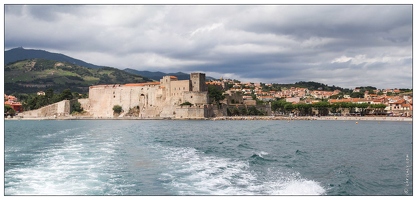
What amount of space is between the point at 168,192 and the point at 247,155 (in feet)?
16.6

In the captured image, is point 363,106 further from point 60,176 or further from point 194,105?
point 60,176

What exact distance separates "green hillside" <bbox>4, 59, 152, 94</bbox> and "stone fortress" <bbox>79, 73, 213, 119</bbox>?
1619 inches

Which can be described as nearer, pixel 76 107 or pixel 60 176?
pixel 60 176

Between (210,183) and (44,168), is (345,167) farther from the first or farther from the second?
(44,168)

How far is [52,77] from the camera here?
3942 inches

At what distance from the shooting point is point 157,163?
951 cm

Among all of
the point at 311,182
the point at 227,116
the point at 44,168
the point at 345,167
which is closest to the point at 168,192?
the point at 311,182

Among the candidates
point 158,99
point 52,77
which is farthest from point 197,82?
point 52,77

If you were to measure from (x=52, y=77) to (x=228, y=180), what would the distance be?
98.7m

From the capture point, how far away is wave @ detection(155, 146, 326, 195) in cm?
680

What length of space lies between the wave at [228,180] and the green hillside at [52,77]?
271 ft

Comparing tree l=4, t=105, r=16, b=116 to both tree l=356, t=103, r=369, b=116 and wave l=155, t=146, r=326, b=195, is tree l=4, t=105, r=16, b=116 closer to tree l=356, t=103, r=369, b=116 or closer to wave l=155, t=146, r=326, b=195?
tree l=356, t=103, r=369, b=116

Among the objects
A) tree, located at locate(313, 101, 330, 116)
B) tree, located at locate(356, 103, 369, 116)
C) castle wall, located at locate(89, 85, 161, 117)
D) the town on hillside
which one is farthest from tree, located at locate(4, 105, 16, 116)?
tree, located at locate(356, 103, 369, 116)

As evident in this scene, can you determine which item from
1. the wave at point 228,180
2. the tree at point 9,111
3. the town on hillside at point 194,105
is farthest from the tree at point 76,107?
the wave at point 228,180
